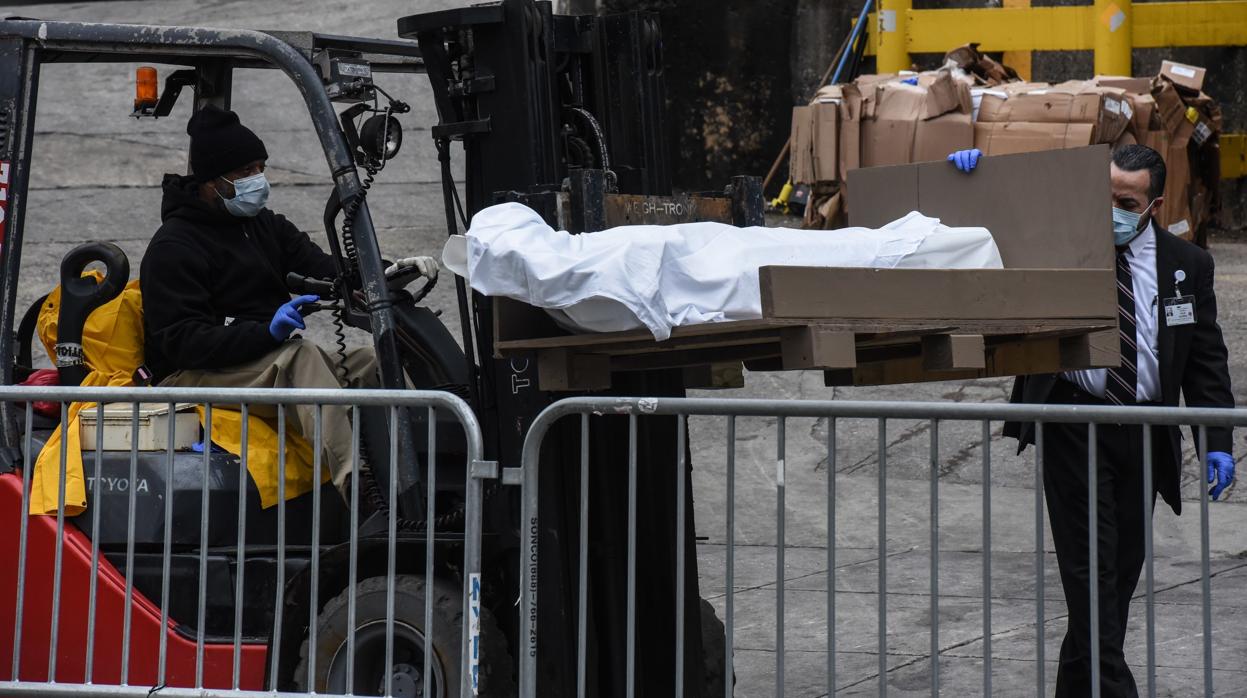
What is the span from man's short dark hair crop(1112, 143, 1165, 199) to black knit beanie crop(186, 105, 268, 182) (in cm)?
278

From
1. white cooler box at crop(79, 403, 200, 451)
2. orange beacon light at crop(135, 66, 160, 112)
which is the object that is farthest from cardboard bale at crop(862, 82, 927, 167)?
white cooler box at crop(79, 403, 200, 451)

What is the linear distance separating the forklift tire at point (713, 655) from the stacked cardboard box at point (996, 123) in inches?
247

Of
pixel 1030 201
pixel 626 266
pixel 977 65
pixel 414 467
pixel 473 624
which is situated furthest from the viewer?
pixel 977 65

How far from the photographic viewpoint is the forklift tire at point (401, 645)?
461cm

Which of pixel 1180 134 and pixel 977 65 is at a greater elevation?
pixel 977 65

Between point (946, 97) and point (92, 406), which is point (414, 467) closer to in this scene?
point (92, 406)

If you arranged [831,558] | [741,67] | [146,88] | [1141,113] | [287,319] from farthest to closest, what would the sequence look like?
[741,67] → [1141,113] → [146,88] → [287,319] → [831,558]

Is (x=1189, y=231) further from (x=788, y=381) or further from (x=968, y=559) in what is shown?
(x=968, y=559)

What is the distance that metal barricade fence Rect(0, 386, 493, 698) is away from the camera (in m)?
4.39

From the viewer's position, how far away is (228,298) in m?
5.25

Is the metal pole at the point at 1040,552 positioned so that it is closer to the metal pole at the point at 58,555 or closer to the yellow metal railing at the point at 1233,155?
the metal pole at the point at 58,555

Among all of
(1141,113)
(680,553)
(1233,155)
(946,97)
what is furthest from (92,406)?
(1233,155)

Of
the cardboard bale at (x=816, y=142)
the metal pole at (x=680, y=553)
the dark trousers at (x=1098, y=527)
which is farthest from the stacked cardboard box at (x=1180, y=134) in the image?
the metal pole at (x=680, y=553)

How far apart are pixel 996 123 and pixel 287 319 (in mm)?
7269
